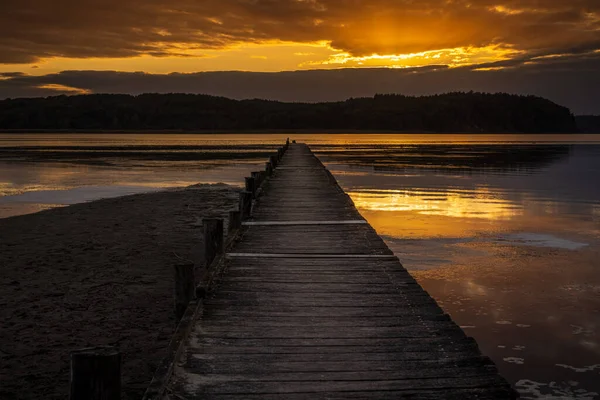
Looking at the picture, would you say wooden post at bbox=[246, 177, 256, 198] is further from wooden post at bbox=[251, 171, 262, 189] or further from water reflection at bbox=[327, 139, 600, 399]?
water reflection at bbox=[327, 139, 600, 399]

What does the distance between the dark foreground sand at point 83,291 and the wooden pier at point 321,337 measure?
56.9 inches

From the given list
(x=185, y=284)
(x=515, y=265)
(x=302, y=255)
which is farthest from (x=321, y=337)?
(x=515, y=265)

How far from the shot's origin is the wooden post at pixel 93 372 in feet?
11.5

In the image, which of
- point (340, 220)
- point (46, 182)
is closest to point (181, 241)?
point (340, 220)

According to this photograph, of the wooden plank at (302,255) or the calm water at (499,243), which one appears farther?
the wooden plank at (302,255)

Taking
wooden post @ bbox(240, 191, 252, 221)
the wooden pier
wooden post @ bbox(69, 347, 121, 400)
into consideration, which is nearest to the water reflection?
the wooden pier

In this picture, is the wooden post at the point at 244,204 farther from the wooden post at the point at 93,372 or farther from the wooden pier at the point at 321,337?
the wooden post at the point at 93,372

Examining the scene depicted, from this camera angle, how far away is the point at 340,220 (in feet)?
41.7

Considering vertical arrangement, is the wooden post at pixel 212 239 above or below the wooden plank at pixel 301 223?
above

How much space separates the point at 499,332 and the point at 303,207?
7.05 meters

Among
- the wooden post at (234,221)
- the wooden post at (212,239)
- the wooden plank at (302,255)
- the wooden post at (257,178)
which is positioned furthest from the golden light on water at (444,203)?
the wooden post at (212,239)

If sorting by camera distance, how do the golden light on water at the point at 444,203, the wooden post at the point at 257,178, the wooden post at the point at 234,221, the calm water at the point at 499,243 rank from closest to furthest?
the calm water at the point at 499,243
the wooden post at the point at 234,221
the wooden post at the point at 257,178
the golden light on water at the point at 444,203

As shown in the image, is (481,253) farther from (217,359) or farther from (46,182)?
(46,182)

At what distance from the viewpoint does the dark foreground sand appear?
696cm
